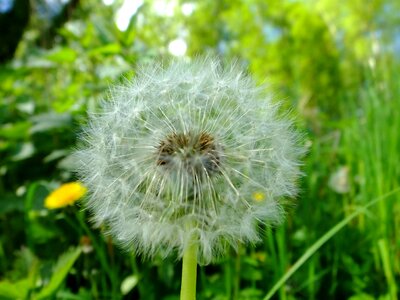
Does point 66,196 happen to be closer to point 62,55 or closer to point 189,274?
point 62,55

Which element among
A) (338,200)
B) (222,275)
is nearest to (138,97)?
(222,275)

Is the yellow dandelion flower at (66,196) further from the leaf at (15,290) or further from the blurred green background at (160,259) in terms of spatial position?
the leaf at (15,290)

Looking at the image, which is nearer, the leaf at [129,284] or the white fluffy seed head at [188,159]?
the white fluffy seed head at [188,159]

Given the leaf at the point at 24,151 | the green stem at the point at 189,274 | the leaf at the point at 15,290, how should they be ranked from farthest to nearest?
the leaf at the point at 24,151, the leaf at the point at 15,290, the green stem at the point at 189,274

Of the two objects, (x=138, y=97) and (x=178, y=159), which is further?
(x=138, y=97)

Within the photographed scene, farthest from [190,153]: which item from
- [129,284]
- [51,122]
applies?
[51,122]

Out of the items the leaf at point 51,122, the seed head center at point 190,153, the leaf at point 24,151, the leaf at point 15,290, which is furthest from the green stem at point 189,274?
the leaf at point 24,151

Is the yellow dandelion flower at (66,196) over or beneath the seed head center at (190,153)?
over

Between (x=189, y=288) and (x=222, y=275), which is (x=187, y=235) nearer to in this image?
(x=189, y=288)
